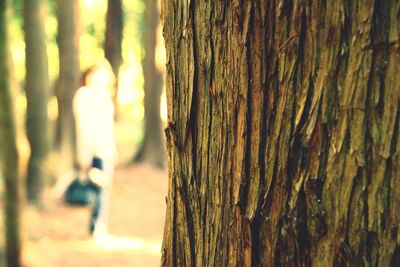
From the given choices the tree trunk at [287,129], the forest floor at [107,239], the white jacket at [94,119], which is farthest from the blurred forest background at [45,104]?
the tree trunk at [287,129]

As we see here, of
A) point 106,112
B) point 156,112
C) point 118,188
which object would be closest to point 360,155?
point 106,112

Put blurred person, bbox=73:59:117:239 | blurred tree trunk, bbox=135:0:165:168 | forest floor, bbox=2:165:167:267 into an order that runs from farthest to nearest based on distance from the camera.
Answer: blurred tree trunk, bbox=135:0:165:168 → forest floor, bbox=2:165:167:267 → blurred person, bbox=73:59:117:239

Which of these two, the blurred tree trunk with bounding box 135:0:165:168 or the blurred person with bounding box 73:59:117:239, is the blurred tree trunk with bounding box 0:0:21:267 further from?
the blurred tree trunk with bounding box 135:0:165:168

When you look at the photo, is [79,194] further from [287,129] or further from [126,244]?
[287,129]

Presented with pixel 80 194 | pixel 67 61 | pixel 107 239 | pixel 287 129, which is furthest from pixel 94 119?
pixel 287 129

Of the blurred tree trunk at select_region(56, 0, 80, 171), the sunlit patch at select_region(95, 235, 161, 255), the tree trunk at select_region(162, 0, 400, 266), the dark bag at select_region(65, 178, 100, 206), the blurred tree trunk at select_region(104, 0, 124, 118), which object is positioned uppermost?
the blurred tree trunk at select_region(104, 0, 124, 118)

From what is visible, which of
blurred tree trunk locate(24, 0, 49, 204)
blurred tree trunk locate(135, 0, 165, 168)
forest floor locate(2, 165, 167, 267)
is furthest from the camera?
blurred tree trunk locate(135, 0, 165, 168)

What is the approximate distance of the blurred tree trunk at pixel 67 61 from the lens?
41.2ft

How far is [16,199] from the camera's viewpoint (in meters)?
7.52

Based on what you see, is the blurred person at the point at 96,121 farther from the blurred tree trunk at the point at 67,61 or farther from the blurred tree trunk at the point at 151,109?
the blurred tree trunk at the point at 151,109

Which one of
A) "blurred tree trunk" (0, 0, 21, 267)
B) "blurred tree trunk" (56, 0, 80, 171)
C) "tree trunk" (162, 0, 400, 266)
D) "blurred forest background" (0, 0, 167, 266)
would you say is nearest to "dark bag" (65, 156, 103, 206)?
"blurred forest background" (0, 0, 167, 266)

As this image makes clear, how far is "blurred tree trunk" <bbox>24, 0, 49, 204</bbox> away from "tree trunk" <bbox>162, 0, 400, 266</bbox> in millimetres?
9336

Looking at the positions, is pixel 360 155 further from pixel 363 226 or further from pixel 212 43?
pixel 212 43

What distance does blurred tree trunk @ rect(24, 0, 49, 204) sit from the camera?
35.0ft
